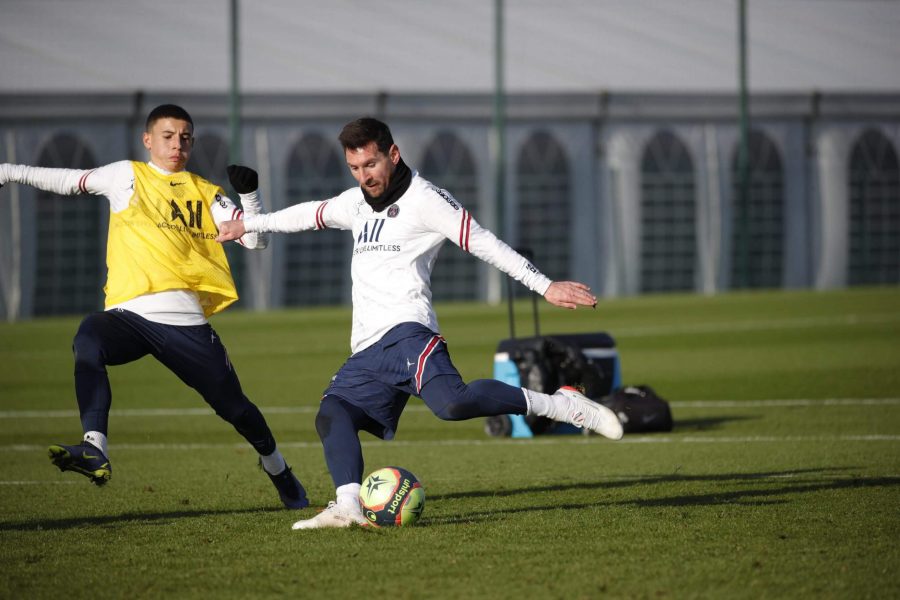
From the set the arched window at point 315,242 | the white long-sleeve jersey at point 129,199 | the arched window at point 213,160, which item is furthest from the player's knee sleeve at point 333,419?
the arched window at point 213,160

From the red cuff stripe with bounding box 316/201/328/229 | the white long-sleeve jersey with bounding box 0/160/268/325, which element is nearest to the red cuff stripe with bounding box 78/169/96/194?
the white long-sleeve jersey with bounding box 0/160/268/325

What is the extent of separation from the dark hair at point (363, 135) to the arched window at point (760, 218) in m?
28.2

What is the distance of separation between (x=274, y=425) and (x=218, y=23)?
22.9 m

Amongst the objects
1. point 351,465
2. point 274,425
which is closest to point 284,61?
point 274,425

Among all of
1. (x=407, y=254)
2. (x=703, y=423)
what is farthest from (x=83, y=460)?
(x=703, y=423)

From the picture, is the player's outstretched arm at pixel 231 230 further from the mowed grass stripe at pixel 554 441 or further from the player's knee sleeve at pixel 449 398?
the mowed grass stripe at pixel 554 441

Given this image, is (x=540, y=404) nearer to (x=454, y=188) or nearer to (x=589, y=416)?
(x=589, y=416)

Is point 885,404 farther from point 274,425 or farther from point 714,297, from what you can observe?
point 714,297

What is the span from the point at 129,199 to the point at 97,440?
143 cm

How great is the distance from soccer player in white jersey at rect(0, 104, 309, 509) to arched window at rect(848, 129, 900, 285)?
94.2 ft

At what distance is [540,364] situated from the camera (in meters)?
11.8

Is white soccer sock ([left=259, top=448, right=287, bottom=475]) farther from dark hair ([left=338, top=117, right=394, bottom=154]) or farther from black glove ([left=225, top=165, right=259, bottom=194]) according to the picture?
dark hair ([left=338, top=117, right=394, bottom=154])

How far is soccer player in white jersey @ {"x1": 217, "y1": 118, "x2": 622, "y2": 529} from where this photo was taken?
6879mm

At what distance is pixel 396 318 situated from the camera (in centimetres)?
697
